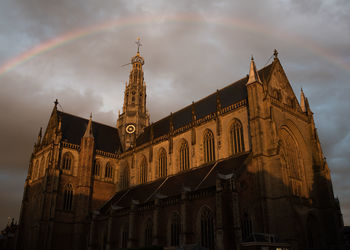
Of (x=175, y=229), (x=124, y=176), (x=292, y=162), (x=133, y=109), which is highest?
(x=133, y=109)

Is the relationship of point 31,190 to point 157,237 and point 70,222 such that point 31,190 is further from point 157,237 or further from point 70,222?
point 157,237

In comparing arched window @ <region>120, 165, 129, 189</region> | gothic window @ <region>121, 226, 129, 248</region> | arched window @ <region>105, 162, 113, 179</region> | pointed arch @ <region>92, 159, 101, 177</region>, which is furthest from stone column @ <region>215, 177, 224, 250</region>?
arched window @ <region>105, 162, 113, 179</region>

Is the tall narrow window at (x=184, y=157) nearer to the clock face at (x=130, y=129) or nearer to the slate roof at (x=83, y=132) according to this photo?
the slate roof at (x=83, y=132)

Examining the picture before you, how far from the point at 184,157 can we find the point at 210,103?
25.6 ft

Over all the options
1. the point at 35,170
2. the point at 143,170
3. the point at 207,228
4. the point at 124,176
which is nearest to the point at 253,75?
the point at 207,228

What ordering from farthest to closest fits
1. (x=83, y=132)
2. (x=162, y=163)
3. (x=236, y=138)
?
(x=83, y=132) < (x=162, y=163) < (x=236, y=138)

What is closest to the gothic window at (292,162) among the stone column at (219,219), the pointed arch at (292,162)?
the pointed arch at (292,162)

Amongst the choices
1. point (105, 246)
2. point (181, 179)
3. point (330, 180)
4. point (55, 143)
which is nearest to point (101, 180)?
point (55, 143)

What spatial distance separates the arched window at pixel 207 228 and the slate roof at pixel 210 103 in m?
14.0

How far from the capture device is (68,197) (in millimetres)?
47281

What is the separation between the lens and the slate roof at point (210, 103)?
39031 millimetres

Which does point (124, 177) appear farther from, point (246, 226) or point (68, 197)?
point (246, 226)

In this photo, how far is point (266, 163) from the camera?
101 feet

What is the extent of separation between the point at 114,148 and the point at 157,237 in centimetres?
2446
